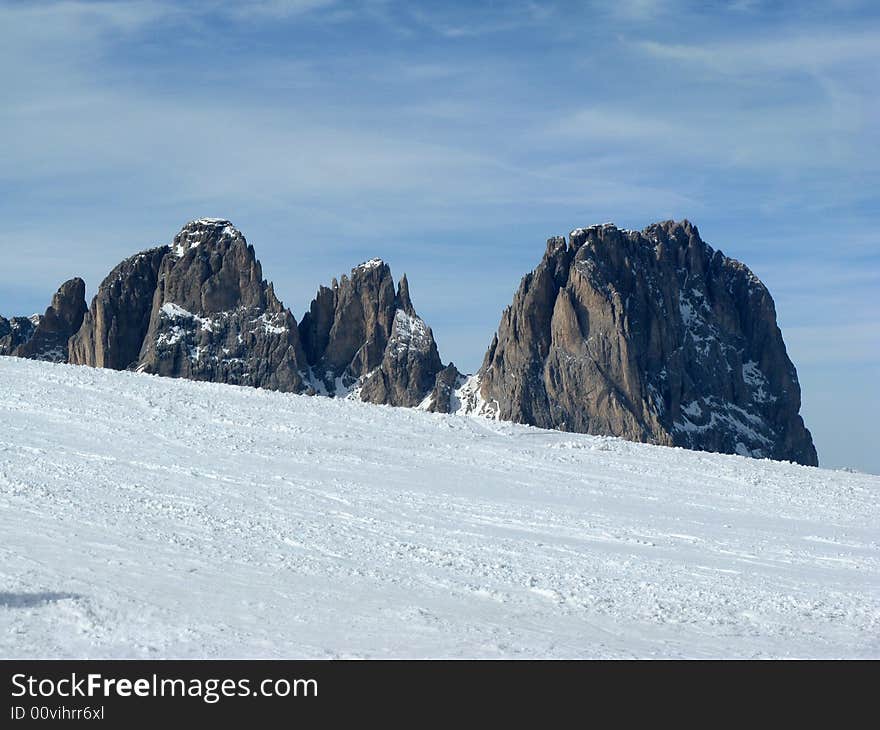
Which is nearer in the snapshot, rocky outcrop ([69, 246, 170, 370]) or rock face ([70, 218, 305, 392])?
rocky outcrop ([69, 246, 170, 370])

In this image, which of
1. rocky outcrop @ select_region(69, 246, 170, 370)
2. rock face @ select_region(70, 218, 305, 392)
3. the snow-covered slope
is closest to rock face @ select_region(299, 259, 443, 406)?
rock face @ select_region(70, 218, 305, 392)

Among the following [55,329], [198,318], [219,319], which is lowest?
[55,329]

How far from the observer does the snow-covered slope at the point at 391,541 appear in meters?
10.9

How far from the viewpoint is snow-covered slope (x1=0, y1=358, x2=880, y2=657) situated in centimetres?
1092

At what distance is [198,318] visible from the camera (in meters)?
179

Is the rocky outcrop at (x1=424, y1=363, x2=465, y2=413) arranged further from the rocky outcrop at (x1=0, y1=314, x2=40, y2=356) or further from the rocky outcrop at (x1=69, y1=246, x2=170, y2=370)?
the rocky outcrop at (x1=0, y1=314, x2=40, y2=356)

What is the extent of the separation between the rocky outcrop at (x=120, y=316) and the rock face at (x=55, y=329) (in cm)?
437

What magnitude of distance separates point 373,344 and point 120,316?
142 ft

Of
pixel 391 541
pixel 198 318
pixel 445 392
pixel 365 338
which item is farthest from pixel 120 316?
pixel 391 541

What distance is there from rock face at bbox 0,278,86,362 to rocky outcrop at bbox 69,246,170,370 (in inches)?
172

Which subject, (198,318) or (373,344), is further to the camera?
(373,344)

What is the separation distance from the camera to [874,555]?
57.9 ft

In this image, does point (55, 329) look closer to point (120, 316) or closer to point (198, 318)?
point (120, 316)
